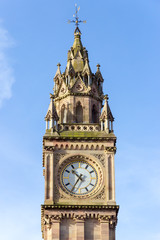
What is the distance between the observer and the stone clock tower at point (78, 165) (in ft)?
204

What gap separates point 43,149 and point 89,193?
18.2 feet

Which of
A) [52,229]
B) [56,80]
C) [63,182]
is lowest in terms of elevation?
[52,229]

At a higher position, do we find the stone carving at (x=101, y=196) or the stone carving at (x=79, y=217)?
the stone carving at (x=101, y=196)

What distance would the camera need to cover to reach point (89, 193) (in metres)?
63.7

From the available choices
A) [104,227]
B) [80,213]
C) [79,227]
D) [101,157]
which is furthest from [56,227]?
[101,157]

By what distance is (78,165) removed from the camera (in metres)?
64.9

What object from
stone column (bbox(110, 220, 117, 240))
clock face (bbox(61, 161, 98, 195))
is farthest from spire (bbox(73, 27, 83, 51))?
stone column (bbox(110, 220, 117, 240))

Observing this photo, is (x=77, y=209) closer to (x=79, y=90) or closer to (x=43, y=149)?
(x=43, y=149)

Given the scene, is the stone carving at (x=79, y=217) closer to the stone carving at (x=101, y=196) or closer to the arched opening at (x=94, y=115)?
the stone carving at (x=101, y=196)

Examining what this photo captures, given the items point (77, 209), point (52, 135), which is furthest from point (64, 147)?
point (77, 209)

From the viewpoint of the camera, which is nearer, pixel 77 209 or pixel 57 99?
pixel 77 209

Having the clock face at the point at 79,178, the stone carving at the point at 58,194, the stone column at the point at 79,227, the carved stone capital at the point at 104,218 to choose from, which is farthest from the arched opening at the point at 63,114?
the carved stone capital at the point at 104,218

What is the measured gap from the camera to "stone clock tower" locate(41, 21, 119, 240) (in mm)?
62125

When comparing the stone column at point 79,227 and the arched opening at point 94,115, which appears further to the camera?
the arched opening at point 94,115
